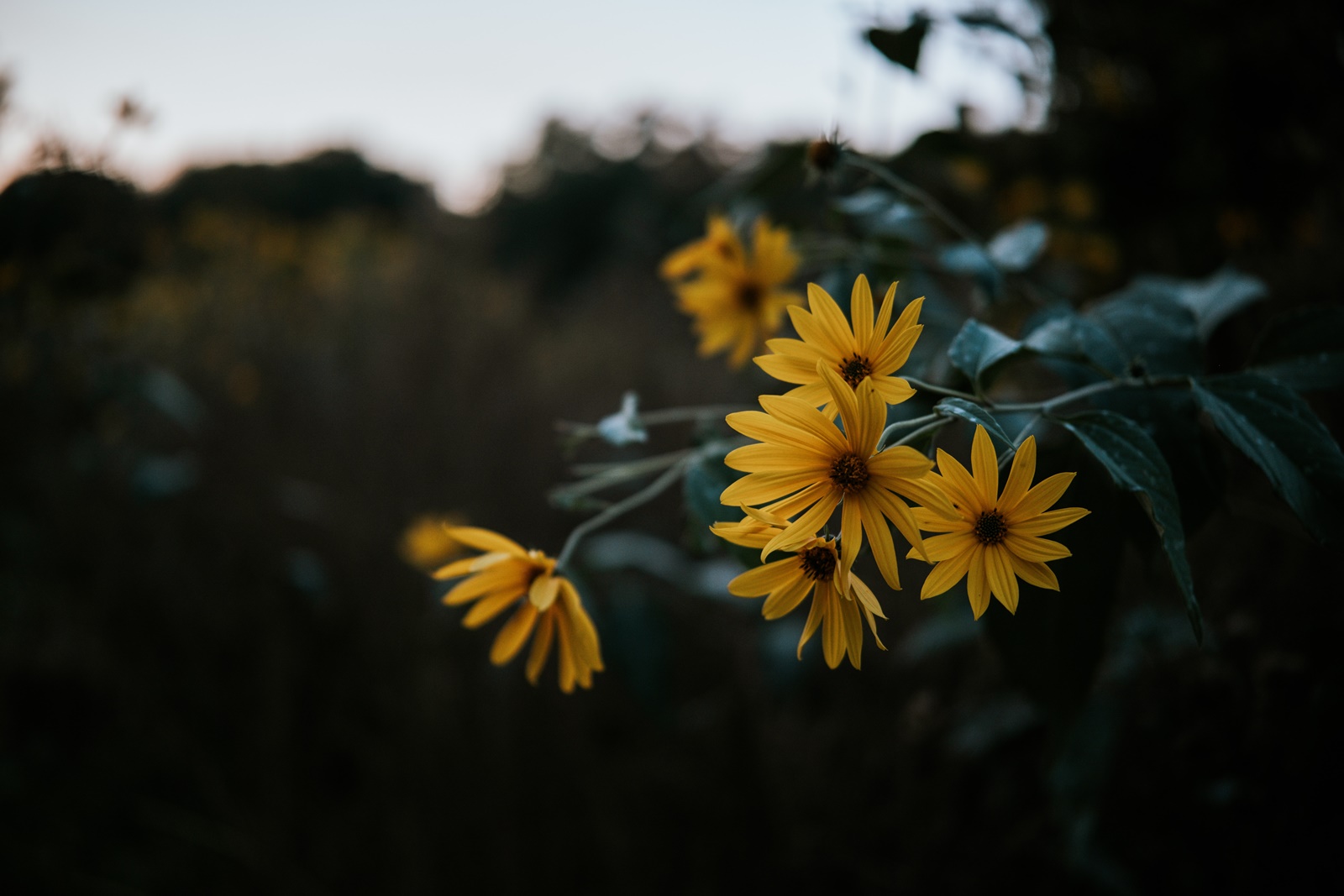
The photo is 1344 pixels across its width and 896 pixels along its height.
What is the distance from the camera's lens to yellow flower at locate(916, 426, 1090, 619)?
1.55ft

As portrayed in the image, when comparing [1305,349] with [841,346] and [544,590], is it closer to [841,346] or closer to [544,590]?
[841,346]

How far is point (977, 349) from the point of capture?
53 centimetres

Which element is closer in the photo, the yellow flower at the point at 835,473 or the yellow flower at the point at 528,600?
the yellow flower at the point at 835,473

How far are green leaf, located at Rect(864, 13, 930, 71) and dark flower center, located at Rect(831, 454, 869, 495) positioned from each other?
0.51 m

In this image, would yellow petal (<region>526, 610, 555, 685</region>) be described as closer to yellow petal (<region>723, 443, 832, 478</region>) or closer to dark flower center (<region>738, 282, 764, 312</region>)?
yellow petal (<region>723, 443, 832, 478</region>)

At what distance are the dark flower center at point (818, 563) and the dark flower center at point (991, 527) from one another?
10cm

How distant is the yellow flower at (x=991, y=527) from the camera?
473 mm

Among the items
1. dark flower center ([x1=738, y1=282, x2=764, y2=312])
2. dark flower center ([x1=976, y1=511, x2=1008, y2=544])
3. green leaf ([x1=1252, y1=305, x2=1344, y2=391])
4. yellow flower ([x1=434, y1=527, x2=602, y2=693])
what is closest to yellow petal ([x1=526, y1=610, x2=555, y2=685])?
yellow flower ([x1=434, y1=527, x2=602, y2=693])

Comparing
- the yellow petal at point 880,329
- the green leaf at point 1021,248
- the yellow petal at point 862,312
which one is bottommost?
the yellow petal at point 880,329

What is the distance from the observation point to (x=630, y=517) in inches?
123

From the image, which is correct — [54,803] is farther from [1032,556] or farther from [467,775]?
[1032,556]

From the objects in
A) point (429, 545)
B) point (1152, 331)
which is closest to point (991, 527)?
point (1152, 331)

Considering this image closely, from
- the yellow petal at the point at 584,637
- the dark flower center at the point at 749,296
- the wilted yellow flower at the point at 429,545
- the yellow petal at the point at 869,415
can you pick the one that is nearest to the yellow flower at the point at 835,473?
the yellow petal at the point at 869,415

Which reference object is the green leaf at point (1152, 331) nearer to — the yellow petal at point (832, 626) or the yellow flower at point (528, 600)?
the yellow petal at point (832, 626)
